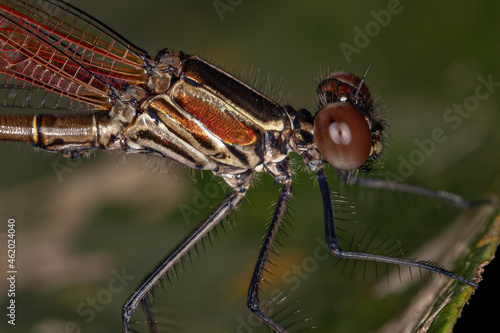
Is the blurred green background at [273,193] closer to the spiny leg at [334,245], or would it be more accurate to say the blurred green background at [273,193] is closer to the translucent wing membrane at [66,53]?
the spiny leg at [334,245]

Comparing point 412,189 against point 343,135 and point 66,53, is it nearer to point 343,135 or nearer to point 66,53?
point 343,135

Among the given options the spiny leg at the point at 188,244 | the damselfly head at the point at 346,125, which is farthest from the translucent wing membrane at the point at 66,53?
the damselfly head at the point at 346,125

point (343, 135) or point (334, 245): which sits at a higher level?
point (343, 135)

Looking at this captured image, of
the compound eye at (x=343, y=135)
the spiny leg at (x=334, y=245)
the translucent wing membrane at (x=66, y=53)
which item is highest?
the translucent wing membrane at (x=66, y=53)

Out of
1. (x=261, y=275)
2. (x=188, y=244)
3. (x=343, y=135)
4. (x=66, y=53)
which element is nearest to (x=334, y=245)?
(x=261, y=275)

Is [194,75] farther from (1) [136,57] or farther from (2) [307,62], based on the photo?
(2) [307,62]
